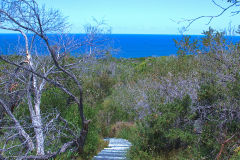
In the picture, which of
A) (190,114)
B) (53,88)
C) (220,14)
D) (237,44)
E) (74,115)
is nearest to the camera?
(220,14)

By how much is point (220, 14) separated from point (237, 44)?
6.60 metres

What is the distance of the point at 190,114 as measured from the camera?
5746 millimetres

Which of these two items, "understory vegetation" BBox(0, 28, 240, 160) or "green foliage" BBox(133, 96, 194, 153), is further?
"green foliage" BBox(133, 96, 194, 153)

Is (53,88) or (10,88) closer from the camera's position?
(10,88)

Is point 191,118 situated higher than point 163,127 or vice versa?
point 191,118

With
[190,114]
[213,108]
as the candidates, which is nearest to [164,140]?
[190,114]

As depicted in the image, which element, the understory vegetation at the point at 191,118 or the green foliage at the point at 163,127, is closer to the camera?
the understory vegetation at the point at 191,118

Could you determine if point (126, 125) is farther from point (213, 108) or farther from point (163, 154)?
point (213, 108)

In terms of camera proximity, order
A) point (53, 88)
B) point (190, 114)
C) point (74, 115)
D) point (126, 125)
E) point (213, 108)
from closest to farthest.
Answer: point (213, 108) < point (190, 114) < point (74, 115) < point (53, 88) < point (126, 125)

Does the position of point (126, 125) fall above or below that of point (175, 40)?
below

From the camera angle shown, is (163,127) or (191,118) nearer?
(191,118)

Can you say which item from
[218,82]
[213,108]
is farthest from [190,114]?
[218,82]

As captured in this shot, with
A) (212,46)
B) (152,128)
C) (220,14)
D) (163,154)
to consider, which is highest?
A: (220,14)

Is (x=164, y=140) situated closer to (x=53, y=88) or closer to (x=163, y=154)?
(x=163, y=154)
